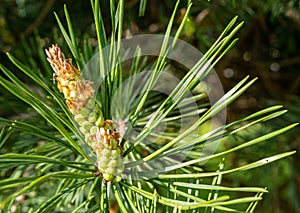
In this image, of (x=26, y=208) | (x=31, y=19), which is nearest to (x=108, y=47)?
(x=26, y=208)

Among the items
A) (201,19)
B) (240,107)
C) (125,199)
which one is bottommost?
(125,199)

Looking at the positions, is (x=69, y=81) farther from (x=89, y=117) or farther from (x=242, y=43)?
(x=242, y=43)

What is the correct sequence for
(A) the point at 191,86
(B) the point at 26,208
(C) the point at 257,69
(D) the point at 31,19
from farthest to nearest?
1. (C) the point at 257,69
2. (D) the point at 31,19
3. (B) the point at 26,208
4. (A) the point at 191,86

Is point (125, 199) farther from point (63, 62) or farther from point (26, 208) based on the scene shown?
point (26, 208)

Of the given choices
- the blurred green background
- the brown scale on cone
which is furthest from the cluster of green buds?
the blurred green background

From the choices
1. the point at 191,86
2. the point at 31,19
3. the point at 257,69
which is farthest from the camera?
the point at 257,69

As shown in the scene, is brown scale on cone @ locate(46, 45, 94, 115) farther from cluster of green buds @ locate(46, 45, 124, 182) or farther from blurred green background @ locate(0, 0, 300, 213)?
blurred green background @ locate(0, 0, 300, 213)

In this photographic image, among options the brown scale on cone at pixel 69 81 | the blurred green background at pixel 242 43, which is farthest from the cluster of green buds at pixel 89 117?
the blurred green background at pixel 242 43

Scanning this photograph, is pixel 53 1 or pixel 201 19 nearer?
pixel 53 1
